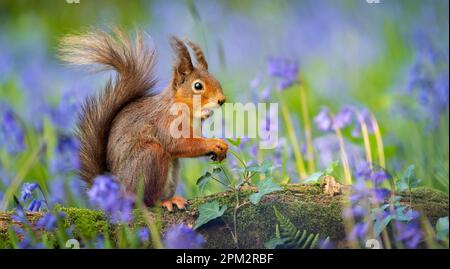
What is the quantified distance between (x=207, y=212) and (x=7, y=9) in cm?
132

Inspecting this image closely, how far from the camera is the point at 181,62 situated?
2.41m

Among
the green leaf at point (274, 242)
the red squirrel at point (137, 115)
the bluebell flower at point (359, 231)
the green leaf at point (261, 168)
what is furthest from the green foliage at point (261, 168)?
the bluebell flower at point (359, 231)

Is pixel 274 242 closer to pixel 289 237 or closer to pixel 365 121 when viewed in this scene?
pixel 289 237

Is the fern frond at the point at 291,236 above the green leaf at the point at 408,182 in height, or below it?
below

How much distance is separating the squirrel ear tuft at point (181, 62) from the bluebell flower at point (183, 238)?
0.51 meters

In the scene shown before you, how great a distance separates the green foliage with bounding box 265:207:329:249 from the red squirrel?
31 centimetres

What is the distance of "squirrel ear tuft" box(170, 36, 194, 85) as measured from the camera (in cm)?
235

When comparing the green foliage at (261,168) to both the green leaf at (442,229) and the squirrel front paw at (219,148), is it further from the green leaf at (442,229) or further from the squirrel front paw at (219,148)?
the green leaf at (442,229)

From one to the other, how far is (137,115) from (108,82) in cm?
17

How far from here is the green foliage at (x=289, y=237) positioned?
2.20 metres

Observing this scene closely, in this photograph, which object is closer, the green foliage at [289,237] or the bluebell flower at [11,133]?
the green foliage at [289,237]

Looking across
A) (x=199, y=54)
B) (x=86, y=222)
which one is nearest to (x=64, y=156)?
(x=86, y=222)

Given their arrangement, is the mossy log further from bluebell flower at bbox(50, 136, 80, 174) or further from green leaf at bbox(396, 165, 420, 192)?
bluebell flower at bbox(50, 136, 80, 174)

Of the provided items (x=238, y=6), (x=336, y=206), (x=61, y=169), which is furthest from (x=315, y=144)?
(x=61, y=169)
